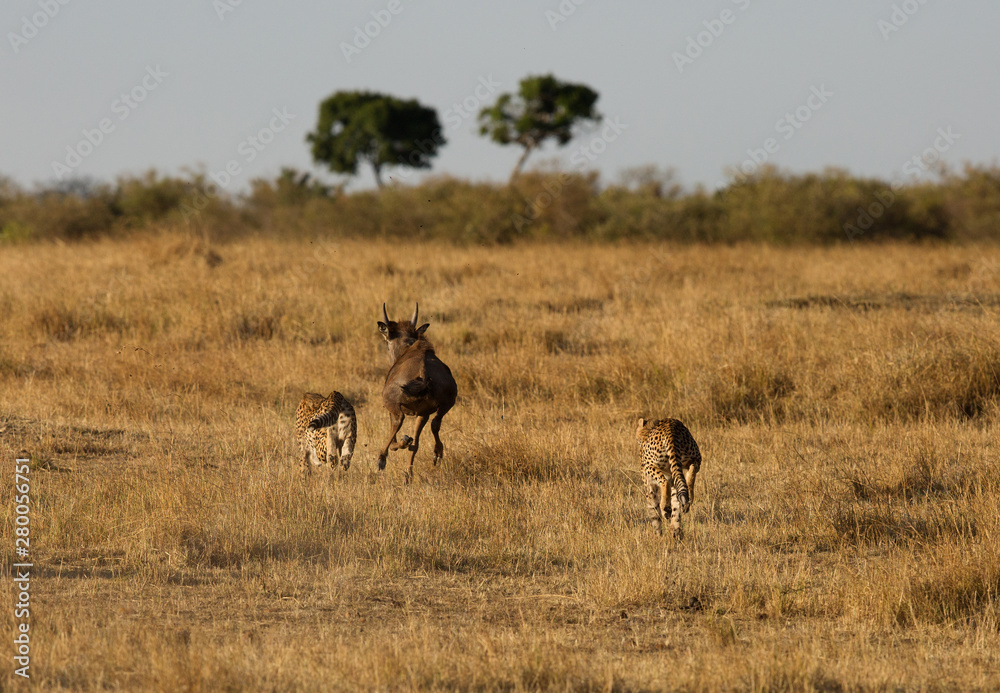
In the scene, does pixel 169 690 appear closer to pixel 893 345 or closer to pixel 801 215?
pixel 893 345

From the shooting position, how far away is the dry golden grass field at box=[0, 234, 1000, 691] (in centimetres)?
464

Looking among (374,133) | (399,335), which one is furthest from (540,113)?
(399,335)

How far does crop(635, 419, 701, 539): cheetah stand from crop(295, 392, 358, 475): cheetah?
242cm

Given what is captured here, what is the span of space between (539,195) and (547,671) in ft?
86.9

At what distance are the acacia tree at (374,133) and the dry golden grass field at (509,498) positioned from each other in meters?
38.7

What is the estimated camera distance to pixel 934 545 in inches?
248

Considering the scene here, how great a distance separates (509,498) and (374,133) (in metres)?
47.9

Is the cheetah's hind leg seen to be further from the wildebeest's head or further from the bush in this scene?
the bush

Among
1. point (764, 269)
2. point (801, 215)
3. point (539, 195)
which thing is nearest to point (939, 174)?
point (801, 215)

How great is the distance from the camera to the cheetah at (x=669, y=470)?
6500mm

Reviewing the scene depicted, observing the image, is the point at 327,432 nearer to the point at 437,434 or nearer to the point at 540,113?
the point at 437,434

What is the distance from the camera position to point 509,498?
7.52 meters

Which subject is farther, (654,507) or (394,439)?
(394,439)

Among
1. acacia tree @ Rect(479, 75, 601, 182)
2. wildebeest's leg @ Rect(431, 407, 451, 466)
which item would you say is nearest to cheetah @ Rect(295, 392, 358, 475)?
wildebeest's leg @ Rect(431, 407, 451, 466)
